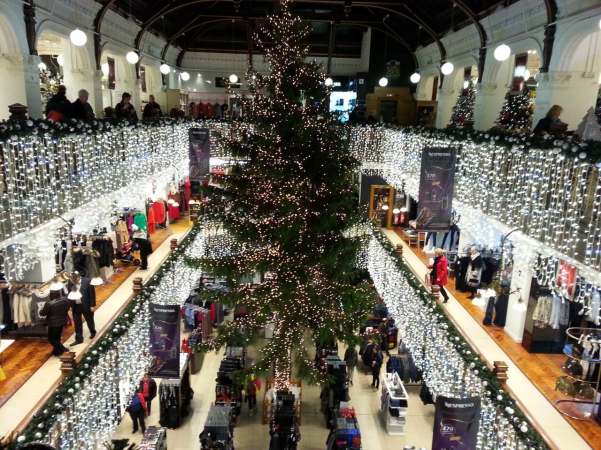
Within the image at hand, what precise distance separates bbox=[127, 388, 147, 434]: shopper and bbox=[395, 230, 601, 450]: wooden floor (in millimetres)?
7762

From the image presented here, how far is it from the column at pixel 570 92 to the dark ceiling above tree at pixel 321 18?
2.88 meters

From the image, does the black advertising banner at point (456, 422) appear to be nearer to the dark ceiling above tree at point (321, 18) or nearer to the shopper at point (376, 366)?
the shopper at point (376, 366)

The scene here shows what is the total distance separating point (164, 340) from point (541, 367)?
23.8 feet

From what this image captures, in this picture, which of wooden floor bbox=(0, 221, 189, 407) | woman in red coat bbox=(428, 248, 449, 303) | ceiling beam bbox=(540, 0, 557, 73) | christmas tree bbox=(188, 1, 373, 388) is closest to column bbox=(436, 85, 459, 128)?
Answer: ceiling beam bbox=(540, 0, 557, 73)

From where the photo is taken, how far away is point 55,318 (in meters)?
8.53

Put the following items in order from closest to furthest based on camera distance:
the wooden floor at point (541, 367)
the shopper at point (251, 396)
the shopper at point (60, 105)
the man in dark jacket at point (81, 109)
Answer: the wooden floor at point (541, 367) → the shopper at point (60, 105) → the man in dark jacket at point (81, 109) → the shopper at point (251, 396)

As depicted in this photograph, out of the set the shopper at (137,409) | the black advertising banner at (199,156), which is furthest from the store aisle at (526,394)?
the black advertising banner at (199,156)

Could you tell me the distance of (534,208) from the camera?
8.48m

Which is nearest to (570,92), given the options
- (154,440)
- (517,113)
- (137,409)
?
(517,113)

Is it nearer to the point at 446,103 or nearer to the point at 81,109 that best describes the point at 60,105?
the point at 81,109

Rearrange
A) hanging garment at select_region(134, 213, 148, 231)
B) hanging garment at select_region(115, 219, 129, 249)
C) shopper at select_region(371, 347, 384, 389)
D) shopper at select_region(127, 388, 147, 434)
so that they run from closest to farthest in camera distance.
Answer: shopper at select_region(127, 388, 147, 434)
shopper at select_region(371, 347, 384, 389)
hanging garment at select_region(115, 219, 129, 249)
hanging garment at select_region(134, 213, 148, 231)

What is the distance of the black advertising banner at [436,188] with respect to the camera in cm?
1035

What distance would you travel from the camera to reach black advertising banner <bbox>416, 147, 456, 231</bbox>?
10352 mm

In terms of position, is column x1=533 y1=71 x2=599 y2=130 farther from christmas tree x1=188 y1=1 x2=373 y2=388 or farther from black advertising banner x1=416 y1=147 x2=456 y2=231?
christmas tree x1=188 y1=1 x2=373 y2=388
